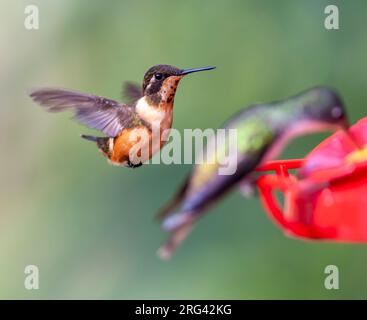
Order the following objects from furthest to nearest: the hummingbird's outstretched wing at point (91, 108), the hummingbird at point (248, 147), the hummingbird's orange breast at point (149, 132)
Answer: the hummingbird's outstretched wing at point (91, 108) < the hummingbird's orange breast at point (149, 132) < the hummingbird at point (248, 147)

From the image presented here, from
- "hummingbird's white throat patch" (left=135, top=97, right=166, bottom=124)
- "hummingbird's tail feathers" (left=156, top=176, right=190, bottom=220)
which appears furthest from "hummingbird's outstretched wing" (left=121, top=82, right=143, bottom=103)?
"hummingbird's tail feathers" (left=156, top=176, right=190, bottom=220)

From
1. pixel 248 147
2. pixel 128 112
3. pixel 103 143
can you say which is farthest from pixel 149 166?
pixel 248 147

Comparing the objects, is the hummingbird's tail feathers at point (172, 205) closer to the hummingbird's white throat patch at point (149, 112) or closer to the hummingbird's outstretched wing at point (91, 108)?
the hummingbird's white throat patch at point (149, 112)

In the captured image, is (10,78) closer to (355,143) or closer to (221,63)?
(221,63)

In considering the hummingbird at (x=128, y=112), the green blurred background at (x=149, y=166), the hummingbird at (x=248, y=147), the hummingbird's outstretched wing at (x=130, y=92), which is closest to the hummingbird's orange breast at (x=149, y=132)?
the hummingbird at (x=128, y=112)

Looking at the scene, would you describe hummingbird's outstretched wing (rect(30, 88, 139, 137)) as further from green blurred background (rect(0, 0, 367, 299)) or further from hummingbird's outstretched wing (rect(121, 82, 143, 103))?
green blurred background (rect(0, 0, 367, 299))
